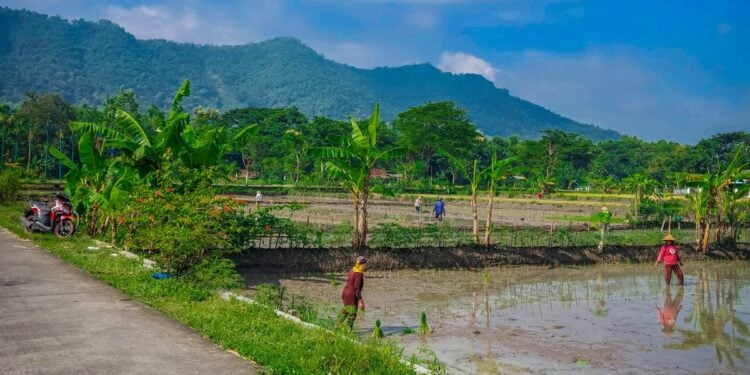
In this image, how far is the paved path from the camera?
24.9 ft

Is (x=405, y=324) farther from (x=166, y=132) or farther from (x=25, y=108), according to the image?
(x=25, y=108)

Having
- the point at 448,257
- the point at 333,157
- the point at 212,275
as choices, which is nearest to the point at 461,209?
the point at 448,257

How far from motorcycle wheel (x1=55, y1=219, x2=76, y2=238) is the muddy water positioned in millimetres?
6854

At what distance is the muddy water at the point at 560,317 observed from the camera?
10.0 m

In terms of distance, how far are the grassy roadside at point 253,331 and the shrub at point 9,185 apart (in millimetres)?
21665

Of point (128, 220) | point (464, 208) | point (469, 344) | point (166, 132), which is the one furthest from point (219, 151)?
point (464, 208)

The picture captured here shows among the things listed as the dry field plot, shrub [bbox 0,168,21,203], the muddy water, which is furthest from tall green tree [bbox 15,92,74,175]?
the muddy water

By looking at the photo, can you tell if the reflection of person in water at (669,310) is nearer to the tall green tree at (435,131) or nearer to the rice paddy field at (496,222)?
the rice paddy field at (496,222)

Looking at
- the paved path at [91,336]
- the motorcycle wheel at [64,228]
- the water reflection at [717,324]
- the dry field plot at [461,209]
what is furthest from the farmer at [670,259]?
the dry field plot at [461,209]

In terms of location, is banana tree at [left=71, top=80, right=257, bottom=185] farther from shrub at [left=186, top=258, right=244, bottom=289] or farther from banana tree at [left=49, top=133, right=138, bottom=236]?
shrub at [left=186, top=258, right=244, bottom=289]

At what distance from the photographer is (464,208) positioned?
52.3 m

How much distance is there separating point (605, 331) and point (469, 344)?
2.99 meters

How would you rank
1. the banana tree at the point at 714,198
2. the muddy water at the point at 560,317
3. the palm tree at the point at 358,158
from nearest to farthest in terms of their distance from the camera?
1. the muddy water at the point at 560,317
2. the palm tree at the point at 358,158
3. the banana tree at the point at 714,198

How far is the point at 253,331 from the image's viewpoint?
902cm
